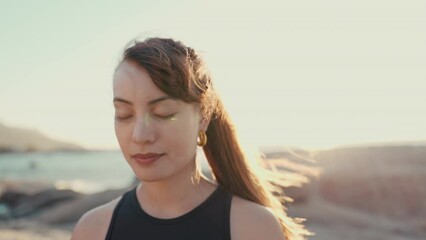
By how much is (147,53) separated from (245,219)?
0.69 m

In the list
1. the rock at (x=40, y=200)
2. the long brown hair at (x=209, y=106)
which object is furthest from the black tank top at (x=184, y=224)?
the rock at (x=40, y=200)

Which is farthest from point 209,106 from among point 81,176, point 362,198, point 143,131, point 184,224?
point 81,176

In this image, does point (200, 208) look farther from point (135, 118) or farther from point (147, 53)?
point (147, 53)

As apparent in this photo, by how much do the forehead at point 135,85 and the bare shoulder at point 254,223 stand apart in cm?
53

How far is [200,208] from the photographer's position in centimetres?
231

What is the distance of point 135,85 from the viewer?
7.00 feet

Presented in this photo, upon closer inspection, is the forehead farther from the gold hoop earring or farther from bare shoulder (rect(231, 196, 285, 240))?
bare shoulder (rect(231, 196, 285, 240))

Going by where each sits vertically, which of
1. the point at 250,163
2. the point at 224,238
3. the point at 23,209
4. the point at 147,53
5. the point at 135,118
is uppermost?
the point at 147,53

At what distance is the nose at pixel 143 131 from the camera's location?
213cm

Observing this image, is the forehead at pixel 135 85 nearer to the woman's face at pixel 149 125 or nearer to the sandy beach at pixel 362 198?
the woman's face at pixel 149 125

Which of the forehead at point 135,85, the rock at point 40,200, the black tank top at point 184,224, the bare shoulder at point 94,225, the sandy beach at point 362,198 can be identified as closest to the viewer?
the forehead at point 135,85

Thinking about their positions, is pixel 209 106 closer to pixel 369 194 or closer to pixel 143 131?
pixel 143 131

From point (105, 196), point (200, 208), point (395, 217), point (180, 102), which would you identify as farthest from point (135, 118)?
point (105, 196)

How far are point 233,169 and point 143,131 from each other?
513mm
